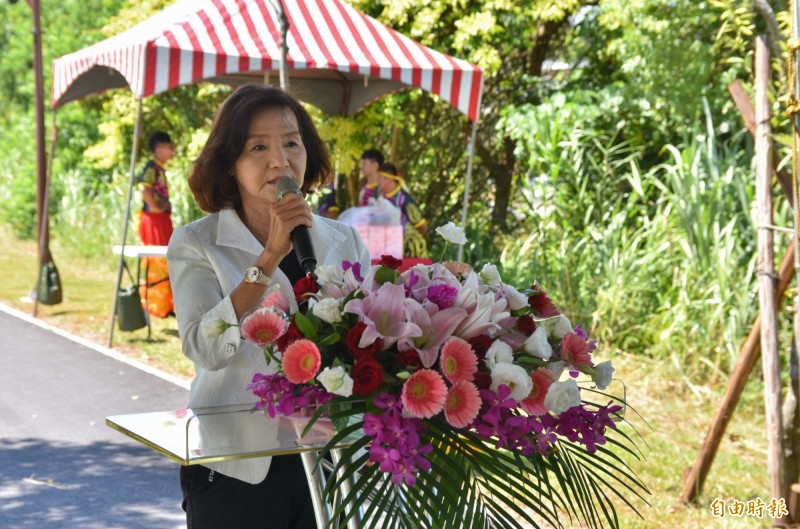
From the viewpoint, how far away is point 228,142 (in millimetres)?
2768

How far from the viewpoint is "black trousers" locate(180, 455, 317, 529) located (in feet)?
8.80

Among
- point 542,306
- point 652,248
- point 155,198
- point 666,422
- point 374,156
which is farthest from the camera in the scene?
point 374,156

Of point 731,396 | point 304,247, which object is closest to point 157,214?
point 731,396

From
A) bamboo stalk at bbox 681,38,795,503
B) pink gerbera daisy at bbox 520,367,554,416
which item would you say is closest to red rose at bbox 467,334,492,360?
pink gerbera daisy at bbox 520,367,554,416

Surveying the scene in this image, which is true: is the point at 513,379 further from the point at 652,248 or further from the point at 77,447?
the point at 652,248

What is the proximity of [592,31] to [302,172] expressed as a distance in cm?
1142

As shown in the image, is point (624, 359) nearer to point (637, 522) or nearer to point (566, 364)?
point (637, 522)

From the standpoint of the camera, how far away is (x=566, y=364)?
7.07 ft

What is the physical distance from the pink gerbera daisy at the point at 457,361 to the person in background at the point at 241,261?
0.59 meters

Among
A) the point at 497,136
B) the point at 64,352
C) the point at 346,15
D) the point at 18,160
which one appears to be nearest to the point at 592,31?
the point at 497,136

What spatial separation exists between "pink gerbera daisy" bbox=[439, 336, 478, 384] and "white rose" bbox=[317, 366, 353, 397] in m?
0.17

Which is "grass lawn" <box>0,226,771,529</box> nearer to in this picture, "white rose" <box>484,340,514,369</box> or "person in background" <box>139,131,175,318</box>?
"person in background" <box>139,131,175,318</box>

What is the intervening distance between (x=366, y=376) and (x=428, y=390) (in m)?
0.12

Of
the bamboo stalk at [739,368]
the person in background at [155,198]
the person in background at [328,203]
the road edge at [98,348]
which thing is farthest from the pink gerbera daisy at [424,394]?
the person in background at [328,203]
